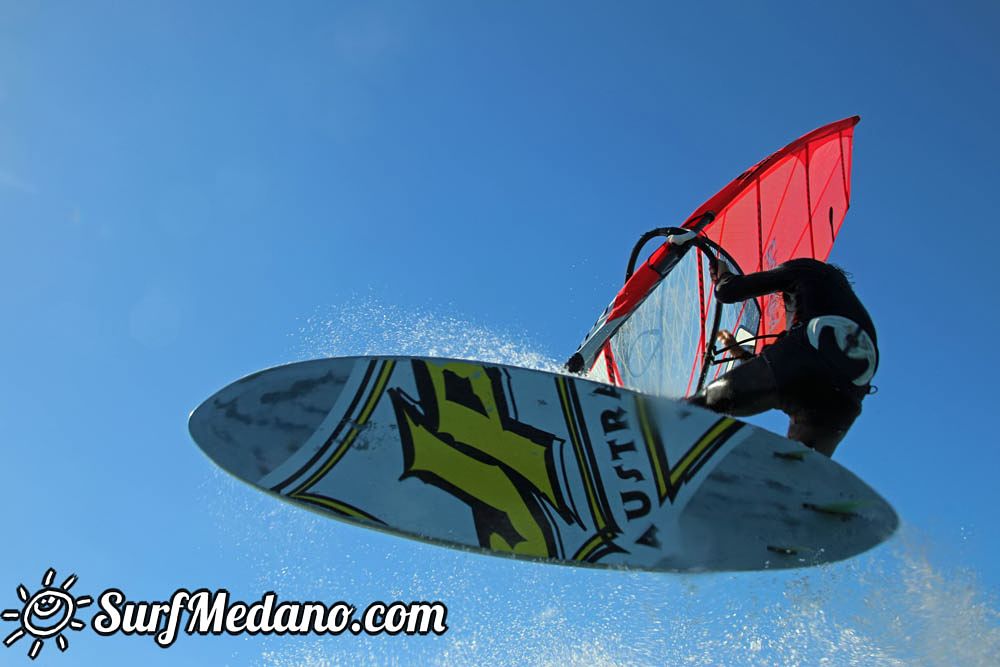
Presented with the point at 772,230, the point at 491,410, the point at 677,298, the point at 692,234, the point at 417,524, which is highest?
the point at 772,230

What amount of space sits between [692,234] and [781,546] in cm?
267

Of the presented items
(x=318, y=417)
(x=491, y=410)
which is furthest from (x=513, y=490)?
(x=318, y=417)

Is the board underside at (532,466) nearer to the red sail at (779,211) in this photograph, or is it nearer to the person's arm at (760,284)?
the person's arm at (760,284)

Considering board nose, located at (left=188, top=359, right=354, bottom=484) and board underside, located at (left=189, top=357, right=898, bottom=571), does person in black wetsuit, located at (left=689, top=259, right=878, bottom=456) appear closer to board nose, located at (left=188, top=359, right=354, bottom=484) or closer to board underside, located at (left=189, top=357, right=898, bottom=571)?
board underside, located at (left=189, top=357, right=898, bottom=571)

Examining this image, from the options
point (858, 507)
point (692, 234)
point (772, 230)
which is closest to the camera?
point (858, 507)

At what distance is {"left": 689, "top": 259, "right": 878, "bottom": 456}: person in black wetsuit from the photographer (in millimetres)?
6535

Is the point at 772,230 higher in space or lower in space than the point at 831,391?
higher

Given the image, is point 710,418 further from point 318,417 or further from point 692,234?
point 318,417

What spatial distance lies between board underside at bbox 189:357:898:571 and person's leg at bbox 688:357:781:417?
1.72ft

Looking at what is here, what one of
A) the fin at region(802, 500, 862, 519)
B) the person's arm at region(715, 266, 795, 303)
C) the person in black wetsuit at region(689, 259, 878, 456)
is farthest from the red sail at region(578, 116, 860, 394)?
the fin at region(802, 500, 862, 519)

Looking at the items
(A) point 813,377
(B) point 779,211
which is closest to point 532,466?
(A) point 813,377

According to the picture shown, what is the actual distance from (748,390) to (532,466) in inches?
63.1

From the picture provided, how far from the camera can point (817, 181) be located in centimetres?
1156

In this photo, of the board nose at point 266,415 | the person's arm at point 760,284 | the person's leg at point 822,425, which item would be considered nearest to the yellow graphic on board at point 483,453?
the board nose at point 266,415
